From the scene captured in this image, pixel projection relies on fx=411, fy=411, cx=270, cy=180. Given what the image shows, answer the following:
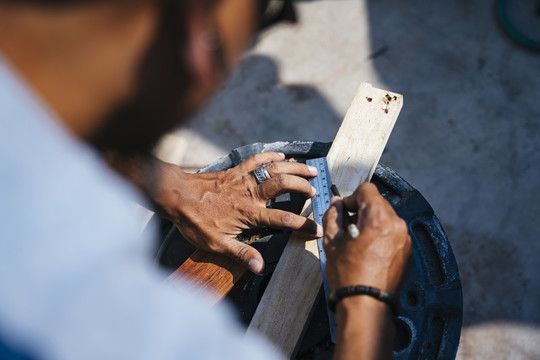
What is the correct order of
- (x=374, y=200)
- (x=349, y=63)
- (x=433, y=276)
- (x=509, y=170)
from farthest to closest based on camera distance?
(x=349, y=63) < (x=509, y=170) < (x=433, y=276) < (x=374, y=200)

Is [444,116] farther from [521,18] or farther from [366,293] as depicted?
[366,293]

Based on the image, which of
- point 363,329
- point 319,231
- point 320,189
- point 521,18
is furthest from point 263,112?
point 363,329

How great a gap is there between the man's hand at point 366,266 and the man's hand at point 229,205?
23cm

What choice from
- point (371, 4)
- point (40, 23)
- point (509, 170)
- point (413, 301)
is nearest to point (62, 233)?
point (40, 23)

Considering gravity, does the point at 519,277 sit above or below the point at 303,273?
below

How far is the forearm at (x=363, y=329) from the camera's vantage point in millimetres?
1135

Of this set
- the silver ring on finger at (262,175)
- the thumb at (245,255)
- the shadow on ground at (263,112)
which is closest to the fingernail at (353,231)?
the thumb at (245,255)

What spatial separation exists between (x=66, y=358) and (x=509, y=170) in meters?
3.05

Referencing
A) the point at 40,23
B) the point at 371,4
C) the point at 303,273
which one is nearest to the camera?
the point at 40,23

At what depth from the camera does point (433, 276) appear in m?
1.63

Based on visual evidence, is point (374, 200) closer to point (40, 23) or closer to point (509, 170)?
point (40, 23)

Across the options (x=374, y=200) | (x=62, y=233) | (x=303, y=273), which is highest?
(x=62, y=233)

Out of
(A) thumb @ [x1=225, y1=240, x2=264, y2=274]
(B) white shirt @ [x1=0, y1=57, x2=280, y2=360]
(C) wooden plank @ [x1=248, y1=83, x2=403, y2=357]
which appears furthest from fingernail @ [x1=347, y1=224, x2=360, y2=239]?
(B) white shirt @ [x1=0, y1=57, x2=280, y2=360]

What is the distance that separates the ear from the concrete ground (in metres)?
2.52
